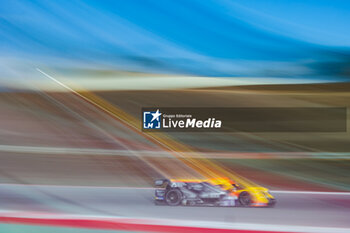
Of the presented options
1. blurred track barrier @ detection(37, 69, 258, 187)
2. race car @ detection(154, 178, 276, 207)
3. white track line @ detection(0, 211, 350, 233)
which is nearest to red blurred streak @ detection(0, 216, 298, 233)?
white track line @ detection(0, 211, 350, 233)

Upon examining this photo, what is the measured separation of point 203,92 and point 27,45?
A: 3.34ft

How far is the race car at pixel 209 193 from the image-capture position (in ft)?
6.00

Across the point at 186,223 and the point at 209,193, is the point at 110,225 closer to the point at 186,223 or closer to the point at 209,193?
the point at 186,223

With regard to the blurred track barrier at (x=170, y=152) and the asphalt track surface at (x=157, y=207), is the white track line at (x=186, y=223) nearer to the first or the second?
the asphalt track surface at (x=157, y=207)

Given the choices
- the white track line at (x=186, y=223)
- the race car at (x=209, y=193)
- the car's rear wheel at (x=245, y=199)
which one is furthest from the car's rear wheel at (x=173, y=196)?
the car's rear wheel at (x=245, y=199)

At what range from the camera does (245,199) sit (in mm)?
1844

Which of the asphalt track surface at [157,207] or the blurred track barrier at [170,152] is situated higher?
the blurred track barrier at [170,152]

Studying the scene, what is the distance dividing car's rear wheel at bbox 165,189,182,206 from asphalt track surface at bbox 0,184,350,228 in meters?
0.04

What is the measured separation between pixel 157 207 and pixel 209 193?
31cm

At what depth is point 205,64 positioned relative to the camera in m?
1.85

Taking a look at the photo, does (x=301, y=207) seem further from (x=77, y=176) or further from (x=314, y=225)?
(x=77, y=176)

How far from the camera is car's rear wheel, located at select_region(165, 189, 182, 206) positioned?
1872 mm

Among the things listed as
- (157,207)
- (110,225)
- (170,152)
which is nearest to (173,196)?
(157,207)

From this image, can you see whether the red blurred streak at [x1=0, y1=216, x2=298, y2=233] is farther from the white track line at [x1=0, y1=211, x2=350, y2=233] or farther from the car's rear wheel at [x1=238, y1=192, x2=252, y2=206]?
the car's rear wheel at [x1=238, y1=192, x2=252, y2=206]
